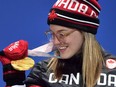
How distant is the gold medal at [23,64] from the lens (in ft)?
6.64

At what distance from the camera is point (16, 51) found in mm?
2025

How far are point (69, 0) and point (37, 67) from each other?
0.24 meters

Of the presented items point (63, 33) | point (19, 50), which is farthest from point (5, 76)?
point (63, 33)

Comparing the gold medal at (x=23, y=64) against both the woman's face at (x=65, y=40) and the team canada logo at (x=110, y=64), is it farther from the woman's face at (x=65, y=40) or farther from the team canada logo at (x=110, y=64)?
the team canada logo at (x=110, y=64)

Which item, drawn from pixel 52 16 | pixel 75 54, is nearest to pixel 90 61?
pixel 75 54

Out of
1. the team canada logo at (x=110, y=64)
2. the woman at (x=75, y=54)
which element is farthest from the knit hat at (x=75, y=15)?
the team canada logo at (x=110, y=64)

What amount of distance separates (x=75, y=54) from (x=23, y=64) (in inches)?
6.5

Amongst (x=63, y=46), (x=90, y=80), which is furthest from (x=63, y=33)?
(x=90, y=80)

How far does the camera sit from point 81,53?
2.08 m

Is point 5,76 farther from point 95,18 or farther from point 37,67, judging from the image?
point 95,18

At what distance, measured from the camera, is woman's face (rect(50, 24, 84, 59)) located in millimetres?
2031

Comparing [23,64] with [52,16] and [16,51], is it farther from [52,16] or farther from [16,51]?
[52,16]

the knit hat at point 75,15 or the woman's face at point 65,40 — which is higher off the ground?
the knit hat at point 75,15

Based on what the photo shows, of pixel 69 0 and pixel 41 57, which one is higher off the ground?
pixel 69 0
